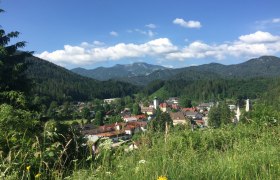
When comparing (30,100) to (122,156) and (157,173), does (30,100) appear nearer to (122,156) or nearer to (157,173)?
(122,156)

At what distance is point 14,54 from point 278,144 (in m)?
13.4

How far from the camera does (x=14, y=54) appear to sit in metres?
15.4

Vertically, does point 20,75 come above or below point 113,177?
above

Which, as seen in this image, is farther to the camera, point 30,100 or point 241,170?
point 30,100

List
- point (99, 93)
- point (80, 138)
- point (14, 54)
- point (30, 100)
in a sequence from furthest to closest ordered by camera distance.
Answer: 1. point (99, 93)
2. point (14, 54)
3. point (30, 100)
4. point (80, 138)

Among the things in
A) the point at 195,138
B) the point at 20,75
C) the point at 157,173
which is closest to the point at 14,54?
the point at 20,75

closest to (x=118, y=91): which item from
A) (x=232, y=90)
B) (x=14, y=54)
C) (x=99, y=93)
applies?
(x=99, y=93)

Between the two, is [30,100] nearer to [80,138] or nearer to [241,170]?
[80,138]

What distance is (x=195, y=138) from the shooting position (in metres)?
5.50

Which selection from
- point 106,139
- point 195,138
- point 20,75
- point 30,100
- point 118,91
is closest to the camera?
point 106,139

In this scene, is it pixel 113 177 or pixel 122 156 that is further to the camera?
pixel 122 156

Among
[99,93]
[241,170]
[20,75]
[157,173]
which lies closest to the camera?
[157,173]

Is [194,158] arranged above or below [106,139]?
below

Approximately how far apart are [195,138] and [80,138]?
2040 millimetres
